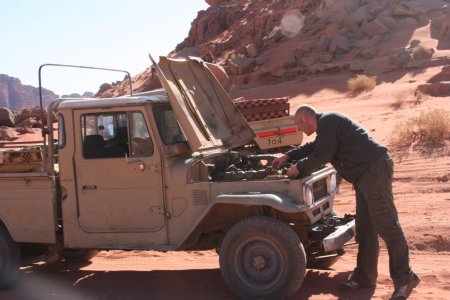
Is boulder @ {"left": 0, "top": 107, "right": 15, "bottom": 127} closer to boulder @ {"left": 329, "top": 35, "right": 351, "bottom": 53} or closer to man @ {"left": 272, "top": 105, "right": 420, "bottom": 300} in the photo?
boulder @ {"left": 329, "top": 35, "right": 351, "bottom": 53}

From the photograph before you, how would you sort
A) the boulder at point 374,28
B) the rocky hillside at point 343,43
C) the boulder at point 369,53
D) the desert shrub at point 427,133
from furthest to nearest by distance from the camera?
1. the boulder at point 374,28
2. the boulder at point 369,53
3. the rocky hillside at point 343,43
4. the desert shrub at point 427,133

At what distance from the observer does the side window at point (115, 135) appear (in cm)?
602

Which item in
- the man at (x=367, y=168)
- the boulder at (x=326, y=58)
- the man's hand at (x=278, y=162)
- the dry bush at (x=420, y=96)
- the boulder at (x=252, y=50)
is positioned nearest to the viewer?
the man at (x=367, y=168)

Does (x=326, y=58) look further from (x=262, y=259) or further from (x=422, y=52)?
(x=262, y=259)

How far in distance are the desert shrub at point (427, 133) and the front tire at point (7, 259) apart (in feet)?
29.6

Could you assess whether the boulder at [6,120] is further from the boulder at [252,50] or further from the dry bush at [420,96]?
the dry bush at [420,96]

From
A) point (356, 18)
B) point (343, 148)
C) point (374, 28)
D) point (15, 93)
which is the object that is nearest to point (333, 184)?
point (343, 148)

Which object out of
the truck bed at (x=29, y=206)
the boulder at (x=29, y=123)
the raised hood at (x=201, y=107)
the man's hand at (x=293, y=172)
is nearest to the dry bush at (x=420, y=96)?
the raised hood at (x=201, y=107)

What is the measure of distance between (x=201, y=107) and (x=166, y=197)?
1.27 meters

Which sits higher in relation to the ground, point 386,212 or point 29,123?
point 29,123

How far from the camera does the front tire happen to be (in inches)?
252


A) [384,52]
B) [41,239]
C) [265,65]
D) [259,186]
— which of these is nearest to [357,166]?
[259,186]

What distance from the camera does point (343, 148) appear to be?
5.52m

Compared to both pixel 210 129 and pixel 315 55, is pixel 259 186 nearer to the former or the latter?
pixel 210 129
